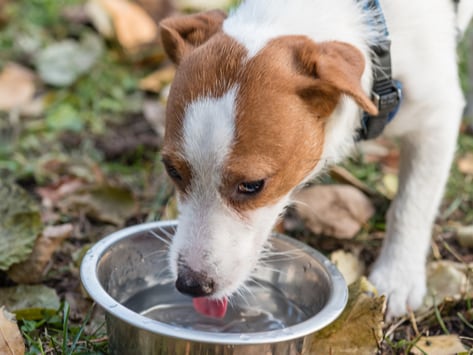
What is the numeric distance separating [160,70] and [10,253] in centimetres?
252

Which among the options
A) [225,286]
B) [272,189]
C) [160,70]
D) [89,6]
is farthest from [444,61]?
[89,6]

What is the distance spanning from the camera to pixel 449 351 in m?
2.33

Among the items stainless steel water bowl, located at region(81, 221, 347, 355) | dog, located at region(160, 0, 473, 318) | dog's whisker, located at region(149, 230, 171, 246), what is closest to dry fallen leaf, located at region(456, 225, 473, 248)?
dog, located at region(160, 0, 473, 318)

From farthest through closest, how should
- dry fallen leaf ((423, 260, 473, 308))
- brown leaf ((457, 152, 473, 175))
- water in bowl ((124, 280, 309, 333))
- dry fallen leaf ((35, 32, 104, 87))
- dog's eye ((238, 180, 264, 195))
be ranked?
dry fallen leaf ((35, 32, 104, 87)) < brown leaf ((457, 152, 473, 175)) < dry fallen leaf ((423, 260, 473, 308)) < water in bowl ((124, 280, 309, 333)) < dog's eye ((238, 180, 264, 195))

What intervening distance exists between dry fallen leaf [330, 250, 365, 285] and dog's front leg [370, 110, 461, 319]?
70mm

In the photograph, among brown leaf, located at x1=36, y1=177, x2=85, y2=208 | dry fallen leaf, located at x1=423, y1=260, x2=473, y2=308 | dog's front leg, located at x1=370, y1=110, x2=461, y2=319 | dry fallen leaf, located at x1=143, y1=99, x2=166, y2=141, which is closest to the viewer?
dry fallen leaf, located at x1=423, y1=260, x2=473, y2=308

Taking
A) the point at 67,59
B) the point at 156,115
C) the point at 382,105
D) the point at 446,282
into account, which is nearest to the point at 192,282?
the point at 382,105

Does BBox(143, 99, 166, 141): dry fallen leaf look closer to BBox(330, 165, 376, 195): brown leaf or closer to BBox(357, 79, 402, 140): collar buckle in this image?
BBox(330, 165, 376, 195): brown leaf

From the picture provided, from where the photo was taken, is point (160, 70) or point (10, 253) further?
point (160, 70)

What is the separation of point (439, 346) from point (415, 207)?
706mm

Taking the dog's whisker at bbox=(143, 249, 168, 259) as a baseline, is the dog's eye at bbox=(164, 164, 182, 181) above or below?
above

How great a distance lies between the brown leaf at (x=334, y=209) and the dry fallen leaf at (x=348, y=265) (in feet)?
0.69

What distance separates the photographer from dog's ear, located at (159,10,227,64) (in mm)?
2496

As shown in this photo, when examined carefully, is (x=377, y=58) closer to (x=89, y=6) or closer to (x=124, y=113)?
(x=124, y=113)
